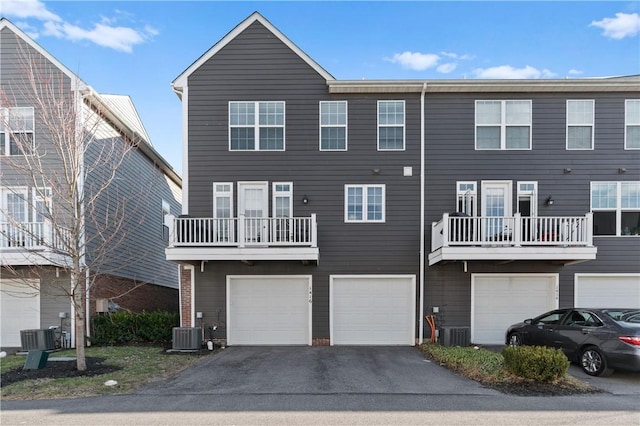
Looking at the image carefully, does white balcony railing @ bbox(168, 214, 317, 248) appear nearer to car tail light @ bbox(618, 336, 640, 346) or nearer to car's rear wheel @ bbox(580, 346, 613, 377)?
car's rear wheel @ bbox(580, 346, 613, 377)

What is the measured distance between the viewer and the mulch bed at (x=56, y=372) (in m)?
7.69

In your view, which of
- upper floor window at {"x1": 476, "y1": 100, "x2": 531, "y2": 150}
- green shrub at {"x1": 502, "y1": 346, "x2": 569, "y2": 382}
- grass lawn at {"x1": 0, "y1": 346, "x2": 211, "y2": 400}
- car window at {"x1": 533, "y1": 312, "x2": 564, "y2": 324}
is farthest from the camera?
upper floor window at {"x1": 476, "y1": 100, "x2": 531, "y2": 150}

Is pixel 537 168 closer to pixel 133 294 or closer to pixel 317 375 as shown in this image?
pixel 317 375

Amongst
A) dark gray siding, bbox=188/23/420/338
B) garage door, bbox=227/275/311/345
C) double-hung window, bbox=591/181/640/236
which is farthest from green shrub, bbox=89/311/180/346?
double-hung window, bbox=591/181/640/236

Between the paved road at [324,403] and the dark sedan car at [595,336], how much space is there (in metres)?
0.80

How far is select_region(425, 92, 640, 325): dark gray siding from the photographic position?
460 inches

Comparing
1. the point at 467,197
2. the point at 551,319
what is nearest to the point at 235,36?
the point at 467,197

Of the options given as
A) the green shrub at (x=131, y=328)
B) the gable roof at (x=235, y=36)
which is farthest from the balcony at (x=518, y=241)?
the green shrub at (x=131, y=328)

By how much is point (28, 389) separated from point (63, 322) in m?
5.52

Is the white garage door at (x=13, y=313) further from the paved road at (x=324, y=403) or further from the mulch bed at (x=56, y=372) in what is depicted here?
the paved road at (x=324, y=403)

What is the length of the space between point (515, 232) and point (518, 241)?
25 cm

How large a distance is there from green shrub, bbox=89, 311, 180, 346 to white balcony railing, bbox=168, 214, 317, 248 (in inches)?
115

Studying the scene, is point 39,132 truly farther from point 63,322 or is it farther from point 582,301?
point 582,301

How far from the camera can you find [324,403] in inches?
245
